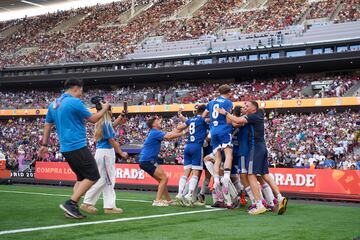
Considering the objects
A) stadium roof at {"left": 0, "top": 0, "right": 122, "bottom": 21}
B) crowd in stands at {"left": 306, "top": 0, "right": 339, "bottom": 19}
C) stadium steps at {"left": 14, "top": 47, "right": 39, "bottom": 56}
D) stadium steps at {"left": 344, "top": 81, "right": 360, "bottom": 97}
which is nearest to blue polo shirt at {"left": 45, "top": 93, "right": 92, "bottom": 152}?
stadium steps at {"left": 344, "top": 81, "right": 360, "bottom": 97}

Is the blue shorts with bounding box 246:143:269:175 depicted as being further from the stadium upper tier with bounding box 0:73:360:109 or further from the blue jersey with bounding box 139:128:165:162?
the stadium upper tier with bounding box 0:73:360:109

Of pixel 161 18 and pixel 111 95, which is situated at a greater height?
pixel 161 18

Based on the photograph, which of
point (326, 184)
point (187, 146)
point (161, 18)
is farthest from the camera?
point (161, 18)

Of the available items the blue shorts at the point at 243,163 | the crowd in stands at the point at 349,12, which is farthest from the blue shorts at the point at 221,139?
the crowd in stands at the point at 349,12

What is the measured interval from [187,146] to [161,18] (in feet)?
159

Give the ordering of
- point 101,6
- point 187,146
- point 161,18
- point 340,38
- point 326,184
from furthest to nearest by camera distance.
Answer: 1. point 101,6
2. point 161,18
3. point 340,38
4. point 326,184
5. point 187,146

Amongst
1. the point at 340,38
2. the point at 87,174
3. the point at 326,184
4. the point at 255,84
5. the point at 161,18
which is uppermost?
the point at 161,18

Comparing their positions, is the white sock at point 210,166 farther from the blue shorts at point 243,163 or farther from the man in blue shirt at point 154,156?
the blue shorts at point 243,163

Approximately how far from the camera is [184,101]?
42.3 meters

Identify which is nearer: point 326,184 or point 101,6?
point 326,184

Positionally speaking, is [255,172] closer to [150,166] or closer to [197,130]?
[197,130]

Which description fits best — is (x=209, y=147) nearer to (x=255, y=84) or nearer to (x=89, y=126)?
(x=89, y=126)

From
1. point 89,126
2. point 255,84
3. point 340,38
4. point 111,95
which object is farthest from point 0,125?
point 340,38

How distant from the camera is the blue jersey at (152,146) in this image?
34.6 feet
